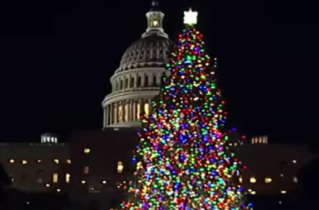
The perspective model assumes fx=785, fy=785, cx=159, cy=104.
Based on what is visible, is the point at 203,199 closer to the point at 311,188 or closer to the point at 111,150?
the point at 311,188

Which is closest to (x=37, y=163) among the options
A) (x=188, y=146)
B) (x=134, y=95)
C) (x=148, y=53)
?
(x=134, y=95)

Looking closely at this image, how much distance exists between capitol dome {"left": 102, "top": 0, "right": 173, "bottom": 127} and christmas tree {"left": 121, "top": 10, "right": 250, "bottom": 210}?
203 ft

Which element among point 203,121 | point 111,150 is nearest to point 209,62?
point 203,121

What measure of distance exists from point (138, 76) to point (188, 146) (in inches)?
2715

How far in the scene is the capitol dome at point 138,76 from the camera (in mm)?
99688

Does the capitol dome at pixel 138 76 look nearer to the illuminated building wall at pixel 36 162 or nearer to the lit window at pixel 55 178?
the illuminated building wall at pixel 36 162

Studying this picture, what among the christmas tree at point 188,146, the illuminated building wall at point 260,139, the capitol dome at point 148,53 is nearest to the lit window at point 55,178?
the capitol dome at point 148,53

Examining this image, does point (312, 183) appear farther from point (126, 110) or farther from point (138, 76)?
point (138, 76)

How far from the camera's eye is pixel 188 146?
34125mm

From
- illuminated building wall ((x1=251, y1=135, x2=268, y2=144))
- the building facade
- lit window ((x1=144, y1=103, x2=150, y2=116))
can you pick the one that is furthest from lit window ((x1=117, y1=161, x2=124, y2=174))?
illuminated building wall ((x1=251, y1=135, x2=268, y2=144))

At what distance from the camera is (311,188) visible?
4353 cm

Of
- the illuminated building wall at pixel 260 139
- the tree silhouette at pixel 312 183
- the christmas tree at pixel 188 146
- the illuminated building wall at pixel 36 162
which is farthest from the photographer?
the illuminated building wall at pixel 260 139

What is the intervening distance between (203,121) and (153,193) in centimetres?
383

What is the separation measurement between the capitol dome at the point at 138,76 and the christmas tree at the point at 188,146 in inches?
2438
